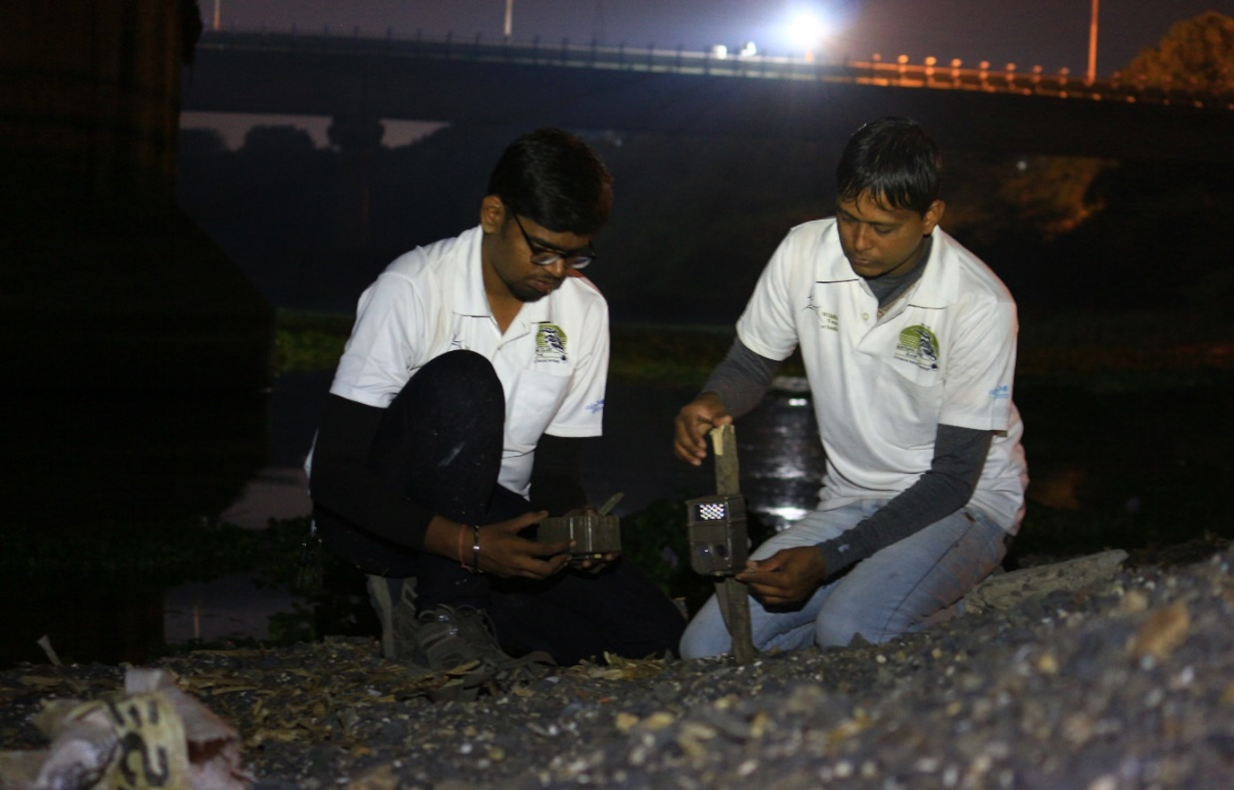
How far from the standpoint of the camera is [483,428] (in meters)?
4.26

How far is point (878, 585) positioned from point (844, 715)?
6.44 feet

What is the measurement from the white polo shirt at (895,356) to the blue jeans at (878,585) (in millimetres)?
118

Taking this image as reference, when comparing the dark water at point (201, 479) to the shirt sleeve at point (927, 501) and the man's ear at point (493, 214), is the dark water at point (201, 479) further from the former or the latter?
the shirt sleeve at point (927, 501)

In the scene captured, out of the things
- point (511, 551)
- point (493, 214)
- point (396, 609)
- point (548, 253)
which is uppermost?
point (493, 214)

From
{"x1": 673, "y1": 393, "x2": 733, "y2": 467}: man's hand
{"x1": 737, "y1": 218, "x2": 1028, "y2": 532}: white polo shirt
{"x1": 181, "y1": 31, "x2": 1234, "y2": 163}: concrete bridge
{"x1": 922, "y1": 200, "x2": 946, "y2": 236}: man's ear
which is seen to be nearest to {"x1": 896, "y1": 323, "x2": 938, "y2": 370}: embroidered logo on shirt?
{"x1": 737, "y1": 218, "x2": 1028, "y2": 532}: white polo shirt

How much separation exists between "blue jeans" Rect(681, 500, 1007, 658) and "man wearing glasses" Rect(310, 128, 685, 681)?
49 cm

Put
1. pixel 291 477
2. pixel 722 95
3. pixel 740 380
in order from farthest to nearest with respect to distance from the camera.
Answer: pixel 722 95, pixel 291 477, pixel 740 380

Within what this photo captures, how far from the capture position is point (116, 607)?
6.33 meters

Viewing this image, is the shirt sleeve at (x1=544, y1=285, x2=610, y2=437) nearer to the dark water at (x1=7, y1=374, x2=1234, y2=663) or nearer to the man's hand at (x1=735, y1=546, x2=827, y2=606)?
the man's hand at (x1=735, y1=546, x2=827, y2=606)

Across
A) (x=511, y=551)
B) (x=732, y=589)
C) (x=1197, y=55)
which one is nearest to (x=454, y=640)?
(x=511, y=551)

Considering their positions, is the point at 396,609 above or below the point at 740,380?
below

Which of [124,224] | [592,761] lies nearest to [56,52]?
[124,224]

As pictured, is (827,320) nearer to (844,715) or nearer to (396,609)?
(396,609)

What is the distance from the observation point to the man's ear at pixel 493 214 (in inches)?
175
